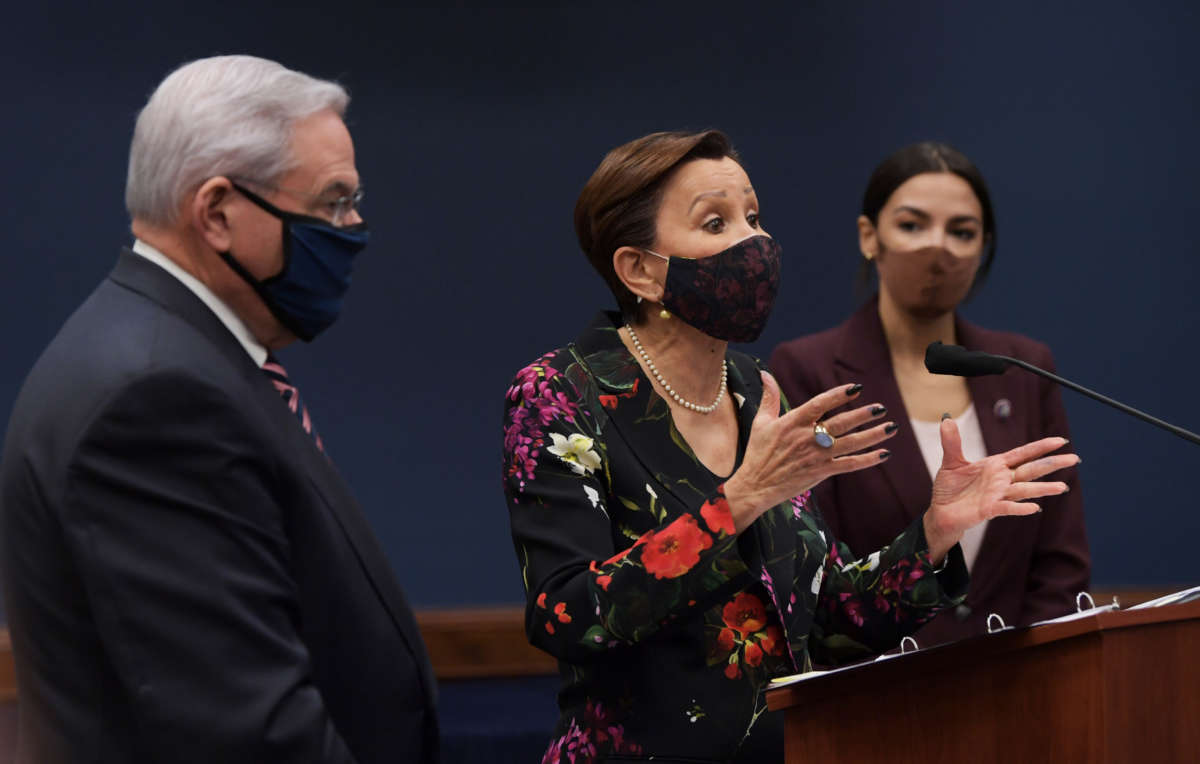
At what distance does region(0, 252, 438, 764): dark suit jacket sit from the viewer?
121 cm

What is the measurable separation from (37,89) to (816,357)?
234 cm

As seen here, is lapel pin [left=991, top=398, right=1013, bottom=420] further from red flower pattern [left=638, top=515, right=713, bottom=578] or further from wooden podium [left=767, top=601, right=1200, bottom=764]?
red flower pattern [left=638, top=515, right=713, bottom=578]

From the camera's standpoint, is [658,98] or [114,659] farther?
[658,98]

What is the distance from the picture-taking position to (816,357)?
110 inches

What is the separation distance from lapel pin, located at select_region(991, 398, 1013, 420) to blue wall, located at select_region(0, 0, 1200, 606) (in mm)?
1453

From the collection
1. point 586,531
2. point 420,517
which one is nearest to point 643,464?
point 586,531

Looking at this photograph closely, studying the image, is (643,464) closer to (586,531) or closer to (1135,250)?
(586,531)

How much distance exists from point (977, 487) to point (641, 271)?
0.58 meters

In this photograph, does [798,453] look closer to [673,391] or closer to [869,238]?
[673,391]

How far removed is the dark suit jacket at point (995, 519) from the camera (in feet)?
8.51

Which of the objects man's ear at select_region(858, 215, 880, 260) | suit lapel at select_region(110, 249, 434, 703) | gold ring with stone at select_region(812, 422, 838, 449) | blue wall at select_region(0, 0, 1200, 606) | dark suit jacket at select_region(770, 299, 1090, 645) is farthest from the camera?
blue wall at select_region(0, 0, 1200, 606)

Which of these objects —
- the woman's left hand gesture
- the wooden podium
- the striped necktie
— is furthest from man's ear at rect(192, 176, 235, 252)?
the woman's left hand gesture

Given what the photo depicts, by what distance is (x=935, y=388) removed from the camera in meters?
2.73

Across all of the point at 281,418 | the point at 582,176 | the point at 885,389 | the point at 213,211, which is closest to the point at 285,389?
the point at 281,418
